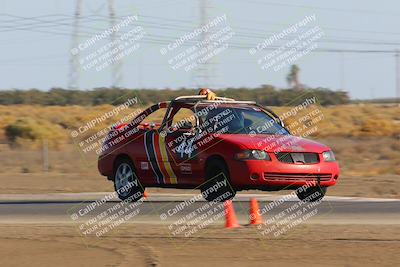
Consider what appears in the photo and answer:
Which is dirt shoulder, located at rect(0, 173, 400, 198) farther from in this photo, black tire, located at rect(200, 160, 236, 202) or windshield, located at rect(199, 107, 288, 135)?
black tire, located at rect(200, 160, 236, 202)

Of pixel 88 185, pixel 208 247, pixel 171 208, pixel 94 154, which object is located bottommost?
pixel 94 154

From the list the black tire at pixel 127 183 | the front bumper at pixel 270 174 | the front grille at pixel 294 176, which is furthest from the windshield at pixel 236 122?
the black tire at pixel 127 183

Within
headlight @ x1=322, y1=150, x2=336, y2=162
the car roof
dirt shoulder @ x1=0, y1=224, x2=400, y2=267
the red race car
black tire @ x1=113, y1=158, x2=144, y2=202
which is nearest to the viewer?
dirt shoulder @ x1=0, y1=224, x2=400, y2=267

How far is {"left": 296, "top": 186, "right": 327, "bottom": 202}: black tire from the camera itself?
17.3 m

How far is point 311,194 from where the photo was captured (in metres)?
17.4

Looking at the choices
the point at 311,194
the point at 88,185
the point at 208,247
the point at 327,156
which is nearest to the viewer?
the point at 208,247

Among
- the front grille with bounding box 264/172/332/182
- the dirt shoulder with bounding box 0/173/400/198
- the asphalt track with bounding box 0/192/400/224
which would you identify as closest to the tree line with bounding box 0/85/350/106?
the dirt shoulder with bounding box 0/173/400/198

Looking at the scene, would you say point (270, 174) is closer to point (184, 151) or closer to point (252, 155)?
point (252, 155)

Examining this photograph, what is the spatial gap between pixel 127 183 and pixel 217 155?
7.71 feet

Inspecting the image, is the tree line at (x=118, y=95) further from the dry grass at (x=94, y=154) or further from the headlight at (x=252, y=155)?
the headlight at (x=252, y=155)

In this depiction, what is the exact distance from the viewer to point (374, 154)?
38.3 metres

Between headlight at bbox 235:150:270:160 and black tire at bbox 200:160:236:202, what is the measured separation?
0.44 meters

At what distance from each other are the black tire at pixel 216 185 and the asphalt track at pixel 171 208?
0.17 meters

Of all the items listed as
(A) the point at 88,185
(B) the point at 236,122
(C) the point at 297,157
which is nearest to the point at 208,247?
(C) the point at 297,157
